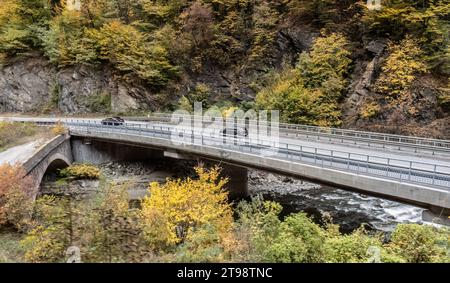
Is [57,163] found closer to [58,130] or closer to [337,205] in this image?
[58,130]

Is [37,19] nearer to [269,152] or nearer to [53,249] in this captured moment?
[269,152]

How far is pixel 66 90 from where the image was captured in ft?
159

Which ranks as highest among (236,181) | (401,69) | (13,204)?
(401,69)

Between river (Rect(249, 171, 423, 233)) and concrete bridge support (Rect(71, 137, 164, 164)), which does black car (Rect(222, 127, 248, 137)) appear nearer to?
river (Rect(249, 171, 423, 233))

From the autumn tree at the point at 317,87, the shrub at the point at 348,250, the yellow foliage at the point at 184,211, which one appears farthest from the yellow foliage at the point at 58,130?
the shrub at the point at 348,250

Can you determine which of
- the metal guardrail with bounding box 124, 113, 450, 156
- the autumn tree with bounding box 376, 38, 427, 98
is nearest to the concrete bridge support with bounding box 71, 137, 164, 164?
the metal guardrail with bounding box 124, 113, 450, 156

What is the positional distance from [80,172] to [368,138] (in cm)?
2679

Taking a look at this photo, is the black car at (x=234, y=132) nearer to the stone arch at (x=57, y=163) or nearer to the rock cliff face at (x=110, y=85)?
the rock cliff face at (x=110, y=85)

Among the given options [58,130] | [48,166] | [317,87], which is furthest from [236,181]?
[58,130]

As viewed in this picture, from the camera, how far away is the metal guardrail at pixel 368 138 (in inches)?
952

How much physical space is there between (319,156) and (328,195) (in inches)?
452

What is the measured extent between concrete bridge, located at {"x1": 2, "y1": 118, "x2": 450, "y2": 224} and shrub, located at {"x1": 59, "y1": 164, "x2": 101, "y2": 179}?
5.59 ft

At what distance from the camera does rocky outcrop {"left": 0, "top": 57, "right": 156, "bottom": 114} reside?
47.1 metres
